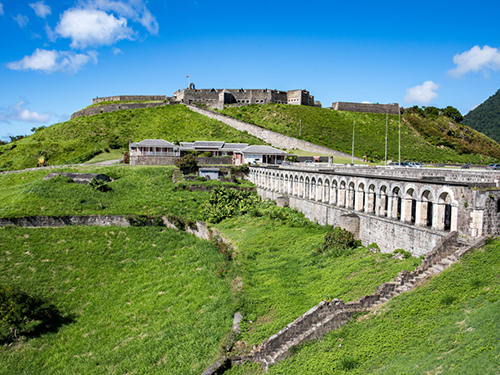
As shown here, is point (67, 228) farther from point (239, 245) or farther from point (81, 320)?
point (239, 245)

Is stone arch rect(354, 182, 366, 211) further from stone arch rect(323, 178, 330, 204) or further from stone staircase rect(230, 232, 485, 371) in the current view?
stone staircase rect(230, 232, 485, 371)

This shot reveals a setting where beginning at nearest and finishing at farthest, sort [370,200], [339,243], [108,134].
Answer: [339,243] < [370,200] < [108,134]

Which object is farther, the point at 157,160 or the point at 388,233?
the point at 157,160

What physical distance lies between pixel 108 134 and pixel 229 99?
3382cm

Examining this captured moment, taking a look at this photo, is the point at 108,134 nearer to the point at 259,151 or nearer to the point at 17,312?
the point at 259,151

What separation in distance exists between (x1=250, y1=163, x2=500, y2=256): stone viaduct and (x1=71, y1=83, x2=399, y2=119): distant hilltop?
232 ft

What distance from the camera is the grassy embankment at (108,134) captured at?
68875 millimetres

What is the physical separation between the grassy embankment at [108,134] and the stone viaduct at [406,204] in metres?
44.5

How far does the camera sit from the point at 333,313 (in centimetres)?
1255

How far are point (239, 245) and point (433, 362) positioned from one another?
1689cm

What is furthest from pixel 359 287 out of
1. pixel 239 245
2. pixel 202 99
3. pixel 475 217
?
pixel 202 99

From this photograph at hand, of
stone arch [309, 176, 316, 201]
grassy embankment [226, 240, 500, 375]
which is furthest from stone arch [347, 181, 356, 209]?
grassy embankment [226, 240, 500, 375]

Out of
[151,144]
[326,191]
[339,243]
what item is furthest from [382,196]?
[151,144]

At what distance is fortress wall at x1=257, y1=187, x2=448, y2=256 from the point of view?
15.1 m
